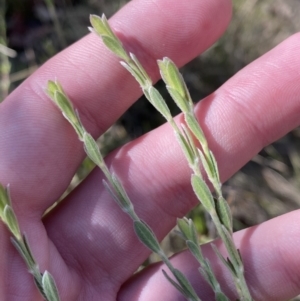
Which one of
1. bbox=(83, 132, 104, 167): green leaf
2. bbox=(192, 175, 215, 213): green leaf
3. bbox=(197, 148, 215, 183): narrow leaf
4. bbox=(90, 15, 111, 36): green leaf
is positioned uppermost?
bbox=(90, 15, 111, 36): green leaf

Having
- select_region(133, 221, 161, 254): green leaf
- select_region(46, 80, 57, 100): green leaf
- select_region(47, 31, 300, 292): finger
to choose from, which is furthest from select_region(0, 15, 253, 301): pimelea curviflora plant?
select_region(47, 31, 300, 292): finger

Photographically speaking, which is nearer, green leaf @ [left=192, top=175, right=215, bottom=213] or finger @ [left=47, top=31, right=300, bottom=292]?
green leaf @ [left=192, top=175, right=215, bottom=213]

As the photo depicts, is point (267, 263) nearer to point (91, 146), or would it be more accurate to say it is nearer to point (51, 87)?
point (91, 146)

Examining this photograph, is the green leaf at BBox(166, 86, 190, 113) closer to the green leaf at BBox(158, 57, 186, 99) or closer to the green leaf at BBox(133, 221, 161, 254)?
the green leaf at BBox(158, 57, 186, 99)

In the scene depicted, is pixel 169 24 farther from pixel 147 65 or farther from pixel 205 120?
pixel 205 120

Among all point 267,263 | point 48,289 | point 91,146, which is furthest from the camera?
point 267,263

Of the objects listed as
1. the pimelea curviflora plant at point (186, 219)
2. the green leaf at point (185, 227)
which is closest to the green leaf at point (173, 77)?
the pimelea curviflora plant at point (186, 219)

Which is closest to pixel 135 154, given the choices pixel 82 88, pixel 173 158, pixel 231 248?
pixel 173 158

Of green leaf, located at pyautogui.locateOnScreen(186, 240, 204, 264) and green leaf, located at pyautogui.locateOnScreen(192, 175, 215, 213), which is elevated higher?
green leaf, located at pyautogui.locateOnScreen(192, 175, 215, 213)
